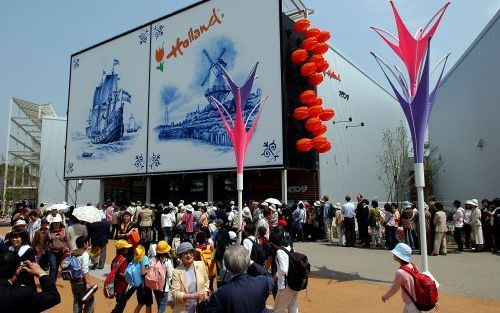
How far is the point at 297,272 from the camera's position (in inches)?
202

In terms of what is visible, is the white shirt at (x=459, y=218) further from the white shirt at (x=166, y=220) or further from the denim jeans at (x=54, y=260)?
the denim jeans at (x=54, y=260)

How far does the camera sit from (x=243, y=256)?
11.3ft

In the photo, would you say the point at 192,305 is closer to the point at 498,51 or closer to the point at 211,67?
the point at 211,67

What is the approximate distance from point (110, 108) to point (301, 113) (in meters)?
14.9

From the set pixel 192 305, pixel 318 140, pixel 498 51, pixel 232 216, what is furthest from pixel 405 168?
pixel 192 305

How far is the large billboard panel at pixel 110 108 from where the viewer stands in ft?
82.1

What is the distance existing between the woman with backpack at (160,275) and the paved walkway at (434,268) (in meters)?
4.90

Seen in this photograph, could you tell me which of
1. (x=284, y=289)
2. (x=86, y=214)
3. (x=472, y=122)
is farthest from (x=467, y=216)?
(x=472, y=122)

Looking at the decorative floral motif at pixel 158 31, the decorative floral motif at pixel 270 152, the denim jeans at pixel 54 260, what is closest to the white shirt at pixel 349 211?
the decorative floral motif at pixel 270 152

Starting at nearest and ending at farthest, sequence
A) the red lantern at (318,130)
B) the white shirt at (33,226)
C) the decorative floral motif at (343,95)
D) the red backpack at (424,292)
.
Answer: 1. the red backpack at (424,292)
2. the white shirt at (33,226)
3. the red lantern at (318,130)
4. the decorative floral motif at (343,95)

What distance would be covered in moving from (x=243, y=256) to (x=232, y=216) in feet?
34.8

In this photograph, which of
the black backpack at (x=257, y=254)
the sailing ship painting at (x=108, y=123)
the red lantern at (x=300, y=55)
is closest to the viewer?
the black backpack at (x=257, y=254)

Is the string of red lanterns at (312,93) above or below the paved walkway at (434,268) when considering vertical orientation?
above

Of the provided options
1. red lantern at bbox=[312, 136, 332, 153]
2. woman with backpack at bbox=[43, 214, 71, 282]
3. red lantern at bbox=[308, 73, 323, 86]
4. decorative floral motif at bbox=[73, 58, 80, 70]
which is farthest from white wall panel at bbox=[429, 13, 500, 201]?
decorative floral motif at bbox=[73, 58, 80, 70]
